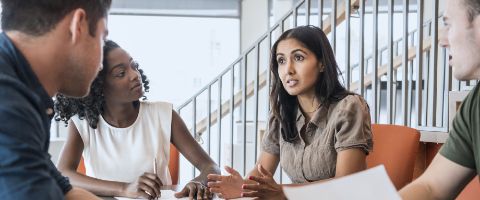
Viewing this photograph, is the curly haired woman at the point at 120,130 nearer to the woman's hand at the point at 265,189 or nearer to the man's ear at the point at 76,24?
the woman's hand at the point at 265,189

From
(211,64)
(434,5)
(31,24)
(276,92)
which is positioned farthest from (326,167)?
(211,64)

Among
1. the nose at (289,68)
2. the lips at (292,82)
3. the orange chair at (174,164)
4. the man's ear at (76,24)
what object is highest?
the man's ear at (76,24)

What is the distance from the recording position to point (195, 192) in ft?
5.72

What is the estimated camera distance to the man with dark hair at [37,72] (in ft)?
2.51

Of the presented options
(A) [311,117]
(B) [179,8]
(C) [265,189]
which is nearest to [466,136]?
(C) [265,189]

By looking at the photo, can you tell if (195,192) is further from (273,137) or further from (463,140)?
(463,140)

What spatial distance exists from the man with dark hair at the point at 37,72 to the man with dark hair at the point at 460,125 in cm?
69

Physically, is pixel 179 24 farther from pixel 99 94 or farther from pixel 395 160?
pixel 395 160

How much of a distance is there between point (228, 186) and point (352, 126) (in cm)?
45

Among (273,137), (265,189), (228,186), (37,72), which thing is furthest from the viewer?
(273,137)

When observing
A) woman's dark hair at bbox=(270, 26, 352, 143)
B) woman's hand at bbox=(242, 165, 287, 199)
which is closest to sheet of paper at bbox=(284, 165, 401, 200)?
woman's hand at bbox=(242, 165, 287, 199)

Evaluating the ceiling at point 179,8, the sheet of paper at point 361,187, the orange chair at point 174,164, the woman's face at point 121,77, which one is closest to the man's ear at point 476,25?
the sheet of paper at point 361,187

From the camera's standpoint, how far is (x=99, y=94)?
88.6 inches

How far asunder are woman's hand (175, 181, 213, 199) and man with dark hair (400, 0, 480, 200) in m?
0.63
